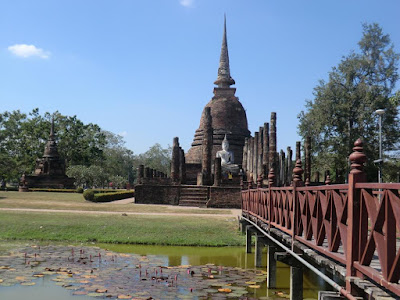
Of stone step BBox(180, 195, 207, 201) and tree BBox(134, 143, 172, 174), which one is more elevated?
tree BBox(134, 143, 172, 174)

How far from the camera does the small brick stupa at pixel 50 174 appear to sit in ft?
143

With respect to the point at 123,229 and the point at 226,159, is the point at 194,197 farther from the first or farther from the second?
the point at 226,159

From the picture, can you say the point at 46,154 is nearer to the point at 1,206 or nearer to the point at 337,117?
the point at 1,206

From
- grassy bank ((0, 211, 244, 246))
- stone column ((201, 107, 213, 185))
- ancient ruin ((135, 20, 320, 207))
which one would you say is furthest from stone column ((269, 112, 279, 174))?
grassy bank ((0, 211, 244, 246))

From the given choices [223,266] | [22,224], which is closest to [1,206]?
[22,224]

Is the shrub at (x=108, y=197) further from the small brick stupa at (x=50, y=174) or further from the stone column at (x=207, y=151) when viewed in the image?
the small brick stupa at (x=50, y=174)

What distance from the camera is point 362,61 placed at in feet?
103

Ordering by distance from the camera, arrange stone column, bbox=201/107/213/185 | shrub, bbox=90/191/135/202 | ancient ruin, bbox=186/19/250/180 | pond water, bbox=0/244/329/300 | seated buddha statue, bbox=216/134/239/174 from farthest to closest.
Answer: ancient ruin, bbox=186/19/250/180 → seated buddha statue, bbox=216/134/239/174 → stone column, bbox=201/107/213/185 → shrub, bbox=90/191/135/202 → pond water, bbox=0/244/329/300

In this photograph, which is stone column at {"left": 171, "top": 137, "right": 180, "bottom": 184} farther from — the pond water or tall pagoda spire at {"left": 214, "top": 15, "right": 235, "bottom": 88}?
tall pagoda spire at {"left": 214, "top": 15, "right": 235, "bottom": 88}

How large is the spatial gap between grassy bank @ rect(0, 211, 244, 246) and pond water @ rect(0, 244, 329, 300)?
2.37ft

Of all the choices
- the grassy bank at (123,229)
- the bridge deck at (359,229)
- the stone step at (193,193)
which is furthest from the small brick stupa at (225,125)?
the bridge deck at (359,229)

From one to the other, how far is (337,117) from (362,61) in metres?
4.16

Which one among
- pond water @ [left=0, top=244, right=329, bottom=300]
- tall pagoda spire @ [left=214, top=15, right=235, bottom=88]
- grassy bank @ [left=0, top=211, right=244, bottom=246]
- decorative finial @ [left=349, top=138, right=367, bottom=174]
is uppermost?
tall pagoda spire @ [left=214, top=15, right=235, bottom=88]

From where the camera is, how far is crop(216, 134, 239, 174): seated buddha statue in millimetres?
38656
